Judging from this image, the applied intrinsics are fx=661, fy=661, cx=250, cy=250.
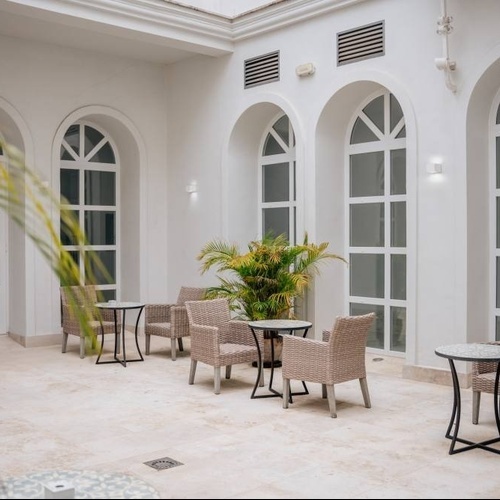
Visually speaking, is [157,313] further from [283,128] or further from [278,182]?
[283,128]

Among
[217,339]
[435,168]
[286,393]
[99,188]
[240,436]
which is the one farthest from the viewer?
[99,188]

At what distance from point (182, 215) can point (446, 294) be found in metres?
4.74

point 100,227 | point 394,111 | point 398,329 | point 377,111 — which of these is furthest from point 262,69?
point 398,329

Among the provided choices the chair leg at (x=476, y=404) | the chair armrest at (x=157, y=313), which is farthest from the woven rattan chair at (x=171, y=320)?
the chair leg at (x=476, y=404)

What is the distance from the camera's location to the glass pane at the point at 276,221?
9.49 m

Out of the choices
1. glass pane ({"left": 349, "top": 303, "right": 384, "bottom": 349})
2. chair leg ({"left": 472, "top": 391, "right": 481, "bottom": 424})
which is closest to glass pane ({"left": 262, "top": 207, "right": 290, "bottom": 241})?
glass pane ({"left": 349, "top": 303, "right": 384, "bottom": 349})

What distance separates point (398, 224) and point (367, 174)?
82 cm

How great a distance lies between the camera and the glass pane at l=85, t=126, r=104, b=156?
10.5m

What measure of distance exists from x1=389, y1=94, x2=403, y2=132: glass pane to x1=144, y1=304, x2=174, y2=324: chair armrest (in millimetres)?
3803

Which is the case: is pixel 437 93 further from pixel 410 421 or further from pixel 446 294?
pixel 410 421

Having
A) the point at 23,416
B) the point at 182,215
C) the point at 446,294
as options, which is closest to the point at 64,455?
the point at 23,416

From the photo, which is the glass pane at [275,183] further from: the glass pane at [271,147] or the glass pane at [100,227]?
the glass pane at [100,227]

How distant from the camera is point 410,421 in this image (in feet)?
18.3

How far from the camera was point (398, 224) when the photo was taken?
322 inches
